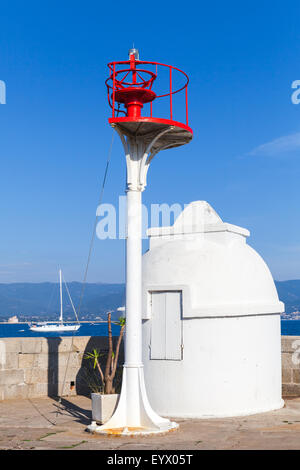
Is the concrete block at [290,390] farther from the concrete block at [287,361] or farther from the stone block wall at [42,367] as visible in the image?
the stone block wall at [42,367]

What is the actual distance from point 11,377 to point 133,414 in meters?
5.23

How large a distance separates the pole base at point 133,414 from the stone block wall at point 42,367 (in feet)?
14.6

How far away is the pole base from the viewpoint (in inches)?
384

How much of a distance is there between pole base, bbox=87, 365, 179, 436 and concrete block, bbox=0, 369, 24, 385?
4651mm

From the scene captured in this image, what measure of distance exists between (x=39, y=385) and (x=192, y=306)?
16.4ft

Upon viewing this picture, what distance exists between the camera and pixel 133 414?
32.5ft

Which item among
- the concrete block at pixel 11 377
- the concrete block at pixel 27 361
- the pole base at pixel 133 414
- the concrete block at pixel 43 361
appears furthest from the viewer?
the concrete block at pixel 43 361

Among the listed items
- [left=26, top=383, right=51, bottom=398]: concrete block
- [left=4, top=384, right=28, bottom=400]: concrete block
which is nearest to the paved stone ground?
[left=4, top=384, right=28, bottom=400]: concrete block

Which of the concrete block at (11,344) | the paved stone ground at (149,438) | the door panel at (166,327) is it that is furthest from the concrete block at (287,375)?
the concrete block at (11,344)

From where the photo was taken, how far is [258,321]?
12.3 meters

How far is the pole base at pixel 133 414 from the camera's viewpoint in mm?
9766
